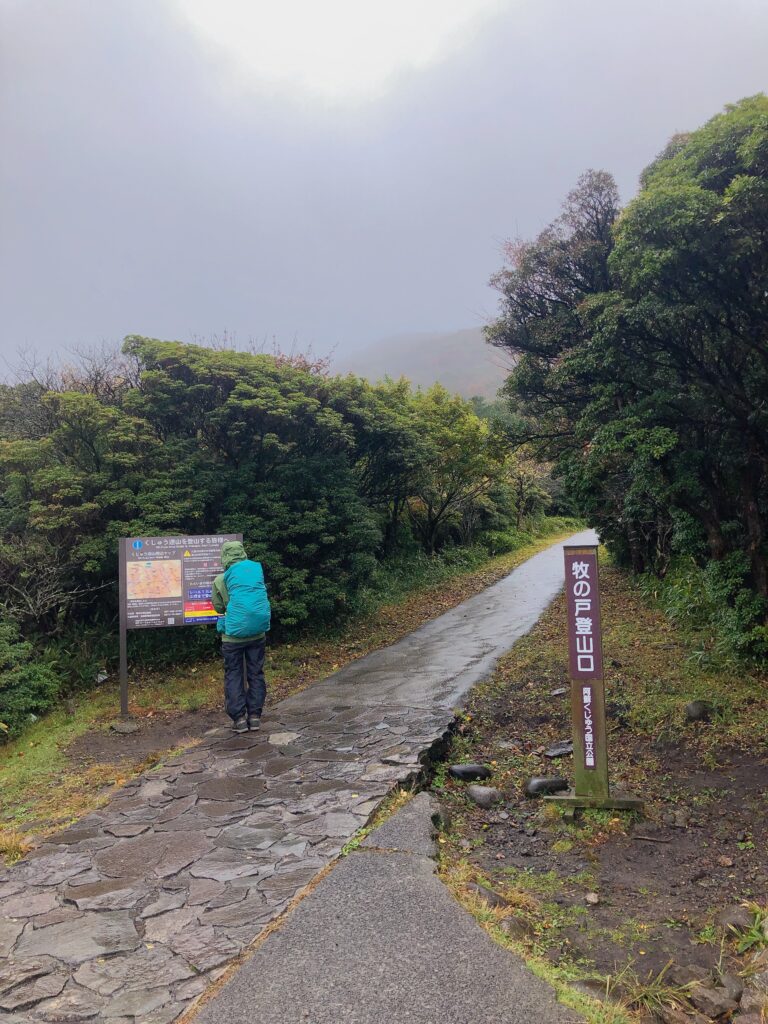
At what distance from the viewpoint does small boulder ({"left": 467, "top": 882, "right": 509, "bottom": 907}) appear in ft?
11.5

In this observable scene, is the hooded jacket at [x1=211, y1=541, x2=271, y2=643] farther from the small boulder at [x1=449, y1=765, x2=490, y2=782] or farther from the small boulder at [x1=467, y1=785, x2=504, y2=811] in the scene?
the small boulder at [x1=467, y1=785, x2=504, y2=811]

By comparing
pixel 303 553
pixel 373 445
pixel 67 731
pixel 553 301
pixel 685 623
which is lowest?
pixel 67 731

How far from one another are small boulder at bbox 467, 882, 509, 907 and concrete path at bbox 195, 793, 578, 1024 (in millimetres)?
206

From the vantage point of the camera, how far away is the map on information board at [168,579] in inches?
297

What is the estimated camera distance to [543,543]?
100 feet

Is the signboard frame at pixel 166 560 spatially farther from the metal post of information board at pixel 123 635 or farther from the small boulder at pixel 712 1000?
the small boulder at pixel 712 1000

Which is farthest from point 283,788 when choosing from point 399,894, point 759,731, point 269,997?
point 759,731

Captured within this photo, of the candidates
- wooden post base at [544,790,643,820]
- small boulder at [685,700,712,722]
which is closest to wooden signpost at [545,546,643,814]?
wooden post base at [544,790,643,820]

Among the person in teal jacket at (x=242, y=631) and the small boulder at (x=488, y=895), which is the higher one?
the person in teal jacket at (x=242, y=631)

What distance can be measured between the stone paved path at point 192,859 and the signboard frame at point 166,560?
1609 millimetres

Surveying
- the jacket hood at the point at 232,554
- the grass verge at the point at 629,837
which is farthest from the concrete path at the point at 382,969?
the jacket hood at the point at 232,554

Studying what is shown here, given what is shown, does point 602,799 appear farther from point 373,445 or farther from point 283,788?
point 373,445

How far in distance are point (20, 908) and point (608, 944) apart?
3.19 meters

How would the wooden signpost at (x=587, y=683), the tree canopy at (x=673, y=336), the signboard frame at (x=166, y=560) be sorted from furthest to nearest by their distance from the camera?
the signboard frame at (x=166, y=560) < the tree canopy at (x=673, y=336) < the wooden signpost at (x=587, y=683)
